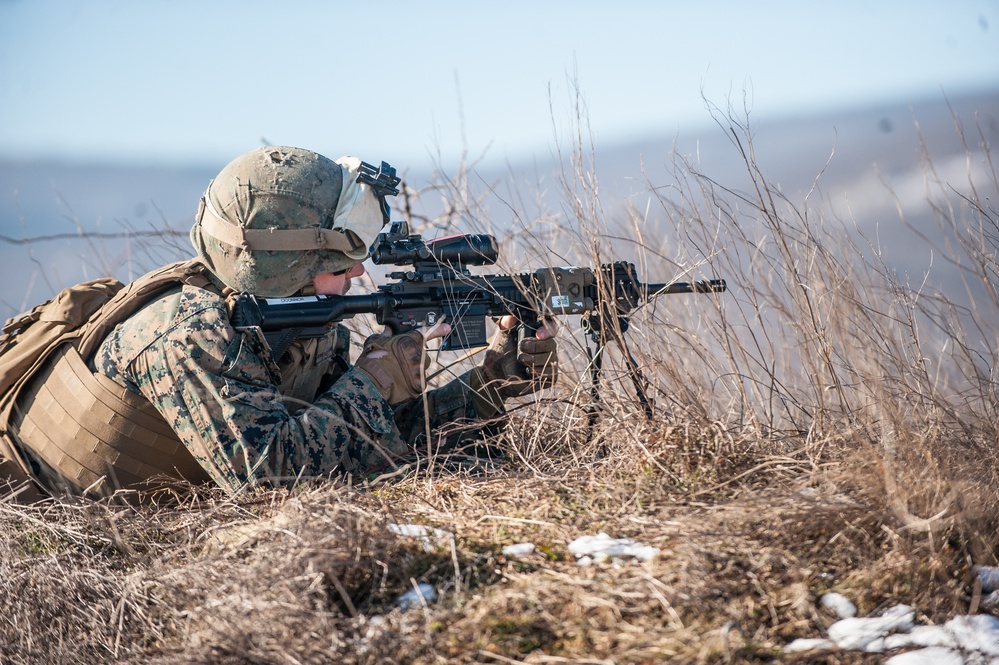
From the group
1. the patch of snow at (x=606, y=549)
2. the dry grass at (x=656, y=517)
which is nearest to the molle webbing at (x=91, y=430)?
the dry grass at (x=656, y=517)

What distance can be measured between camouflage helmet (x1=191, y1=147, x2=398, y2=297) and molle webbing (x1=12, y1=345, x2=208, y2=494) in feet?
2.03

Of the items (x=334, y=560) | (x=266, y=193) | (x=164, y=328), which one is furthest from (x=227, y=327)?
(x=334, y=560)

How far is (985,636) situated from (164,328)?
108 inches

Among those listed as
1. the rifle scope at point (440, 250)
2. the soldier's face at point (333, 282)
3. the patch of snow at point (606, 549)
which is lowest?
the patch of snow at point (606, 549)

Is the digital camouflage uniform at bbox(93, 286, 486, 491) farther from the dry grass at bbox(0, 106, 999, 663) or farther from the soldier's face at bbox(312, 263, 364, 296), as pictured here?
the soldier's face at bbox(312, 263, 364, 296)

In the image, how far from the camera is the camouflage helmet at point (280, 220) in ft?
11.3

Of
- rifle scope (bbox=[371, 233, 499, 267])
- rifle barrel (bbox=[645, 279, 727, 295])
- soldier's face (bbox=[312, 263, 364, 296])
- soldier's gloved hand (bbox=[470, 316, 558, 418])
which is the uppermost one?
rifle scope (bbox=[371, 233, 499, 267])

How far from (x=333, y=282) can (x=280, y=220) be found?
39 centimetres

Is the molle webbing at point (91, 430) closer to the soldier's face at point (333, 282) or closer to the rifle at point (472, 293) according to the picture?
the rifle at point (472, 293)

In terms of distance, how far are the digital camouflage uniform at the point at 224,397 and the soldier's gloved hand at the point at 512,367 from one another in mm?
684

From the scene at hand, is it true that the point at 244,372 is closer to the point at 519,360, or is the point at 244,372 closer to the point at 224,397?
the point at 224,397

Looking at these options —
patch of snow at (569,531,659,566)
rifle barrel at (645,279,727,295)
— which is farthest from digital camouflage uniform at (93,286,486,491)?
rifle barrel at (645,279,727,295)

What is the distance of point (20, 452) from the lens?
A: 3393 millimetres

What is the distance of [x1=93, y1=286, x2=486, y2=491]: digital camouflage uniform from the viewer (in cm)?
316
